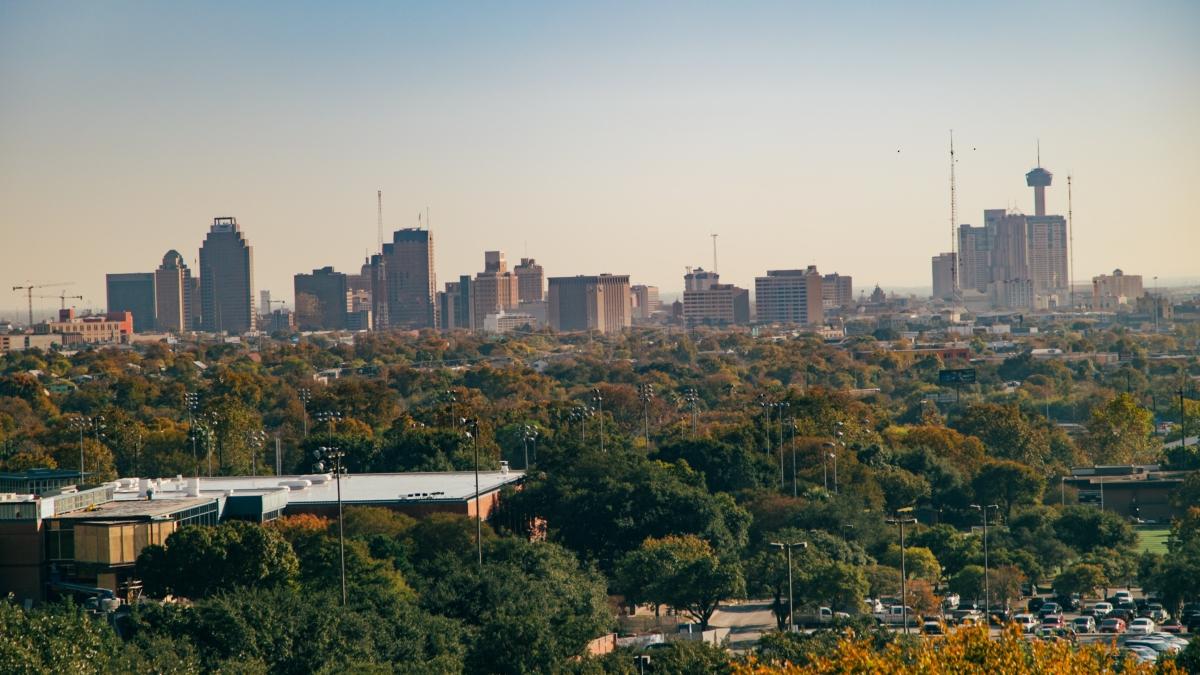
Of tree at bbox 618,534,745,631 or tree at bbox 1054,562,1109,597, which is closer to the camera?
tree at bbox 618,534,745,631

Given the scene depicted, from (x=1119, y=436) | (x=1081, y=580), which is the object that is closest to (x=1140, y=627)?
(x=1081, y=580)

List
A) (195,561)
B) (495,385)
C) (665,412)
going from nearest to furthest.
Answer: (195,561) < (665,412) < (495,385)

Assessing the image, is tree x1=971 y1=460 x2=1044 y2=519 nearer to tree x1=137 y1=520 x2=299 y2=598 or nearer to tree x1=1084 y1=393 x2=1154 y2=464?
tree x1=1084 y1=393 x2=1154 y2=464

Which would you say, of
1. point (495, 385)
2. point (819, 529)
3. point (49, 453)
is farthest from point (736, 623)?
point (495, 385)

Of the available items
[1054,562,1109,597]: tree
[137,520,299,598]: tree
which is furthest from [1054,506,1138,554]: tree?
[137,520,299,598]: tree

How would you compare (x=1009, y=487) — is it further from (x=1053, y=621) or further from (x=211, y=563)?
A: (x=211, y=563)

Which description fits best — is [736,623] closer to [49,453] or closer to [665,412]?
[49,453]

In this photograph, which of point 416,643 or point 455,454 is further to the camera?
point 455,454
